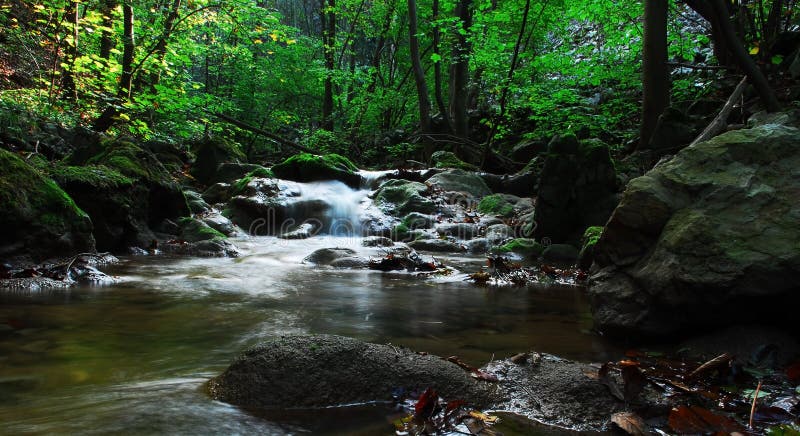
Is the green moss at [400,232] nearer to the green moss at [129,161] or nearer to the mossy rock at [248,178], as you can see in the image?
the mossy rock at [248,178]

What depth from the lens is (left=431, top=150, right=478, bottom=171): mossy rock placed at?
49.9 feet

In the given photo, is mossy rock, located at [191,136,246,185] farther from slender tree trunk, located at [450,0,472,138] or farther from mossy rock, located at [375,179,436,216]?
slender tree trunk, located at [450,0,472,138]

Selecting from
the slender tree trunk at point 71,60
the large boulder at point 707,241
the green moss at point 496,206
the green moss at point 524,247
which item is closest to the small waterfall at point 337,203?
the green moss at point 496,206

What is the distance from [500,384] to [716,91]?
11854 mm

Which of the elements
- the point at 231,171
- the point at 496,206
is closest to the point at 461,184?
the point at 496,206

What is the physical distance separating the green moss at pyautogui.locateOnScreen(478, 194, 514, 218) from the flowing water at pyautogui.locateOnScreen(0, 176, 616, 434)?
5.26 m

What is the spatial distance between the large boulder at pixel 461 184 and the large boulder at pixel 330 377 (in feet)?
33.9

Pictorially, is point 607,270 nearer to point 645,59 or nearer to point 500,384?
point 500,384

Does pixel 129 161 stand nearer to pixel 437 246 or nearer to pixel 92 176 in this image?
pixel 92 176

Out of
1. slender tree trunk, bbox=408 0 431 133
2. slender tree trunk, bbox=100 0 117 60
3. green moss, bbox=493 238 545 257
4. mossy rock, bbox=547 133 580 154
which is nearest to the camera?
green moss, bbox=493 238 545 257

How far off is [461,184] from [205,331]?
1021cm

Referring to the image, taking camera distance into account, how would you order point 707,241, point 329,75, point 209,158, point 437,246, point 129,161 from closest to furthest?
point 707,241
point 129,161
point 437,246
point 209,158
point 329,75

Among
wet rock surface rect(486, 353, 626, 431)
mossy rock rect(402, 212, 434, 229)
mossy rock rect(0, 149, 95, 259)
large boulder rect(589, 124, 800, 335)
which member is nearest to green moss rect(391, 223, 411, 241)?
mossy rock rect(402, 212, 434, 229)

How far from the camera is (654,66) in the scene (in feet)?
29.2
